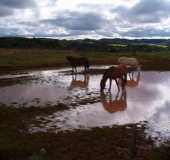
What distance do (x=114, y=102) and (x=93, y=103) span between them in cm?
118

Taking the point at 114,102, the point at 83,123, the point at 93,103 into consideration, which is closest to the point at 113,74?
the point at 114,102

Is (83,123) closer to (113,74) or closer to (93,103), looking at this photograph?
(93,103)

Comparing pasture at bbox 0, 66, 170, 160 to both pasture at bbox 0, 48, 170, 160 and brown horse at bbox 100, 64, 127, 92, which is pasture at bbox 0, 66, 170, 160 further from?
brown horse at bbox 100, 64, 127, 92

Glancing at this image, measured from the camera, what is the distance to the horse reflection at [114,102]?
16.7 metres

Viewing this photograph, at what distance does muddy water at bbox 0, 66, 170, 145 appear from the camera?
522 inches

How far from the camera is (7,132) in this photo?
11750mm

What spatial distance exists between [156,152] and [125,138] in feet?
5.85

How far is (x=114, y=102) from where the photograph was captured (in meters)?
18.6

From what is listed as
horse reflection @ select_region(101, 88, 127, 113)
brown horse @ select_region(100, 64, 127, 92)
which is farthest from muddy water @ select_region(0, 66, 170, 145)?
brown horse @ select_region(100, 64, 127, 92)

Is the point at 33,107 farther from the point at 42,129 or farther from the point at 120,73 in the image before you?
the point at 120,73

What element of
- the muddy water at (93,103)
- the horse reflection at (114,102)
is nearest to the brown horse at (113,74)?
the muddy water at (93,103)

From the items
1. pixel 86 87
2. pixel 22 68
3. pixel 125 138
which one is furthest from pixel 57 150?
pixel 22 68

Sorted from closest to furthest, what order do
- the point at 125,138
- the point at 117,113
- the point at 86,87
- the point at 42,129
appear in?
the point at 125,138 → the point at 42,129 → the point at 117,113 → the point at 86,87

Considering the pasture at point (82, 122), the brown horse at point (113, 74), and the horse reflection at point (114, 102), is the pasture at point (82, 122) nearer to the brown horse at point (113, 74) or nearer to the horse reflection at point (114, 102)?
the horse reflection at point (114, 102)
